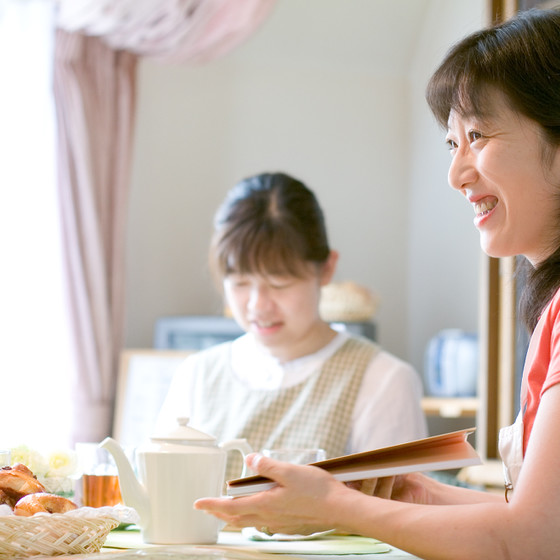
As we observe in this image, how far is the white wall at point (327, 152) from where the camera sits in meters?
3.48

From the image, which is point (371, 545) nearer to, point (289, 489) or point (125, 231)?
point (289, 489)

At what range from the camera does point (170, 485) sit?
1.09m

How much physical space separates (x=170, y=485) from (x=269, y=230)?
82 centimetres

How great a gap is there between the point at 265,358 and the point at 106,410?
1452 mm

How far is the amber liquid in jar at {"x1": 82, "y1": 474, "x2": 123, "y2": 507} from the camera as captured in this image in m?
1.26

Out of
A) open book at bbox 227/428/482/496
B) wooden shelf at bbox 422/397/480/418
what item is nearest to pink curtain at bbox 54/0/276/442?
wooden shelf at bbox 422/397/480/418

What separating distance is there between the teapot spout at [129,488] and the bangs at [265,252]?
0.76 metres

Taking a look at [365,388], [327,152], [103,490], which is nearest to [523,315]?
[103,490]

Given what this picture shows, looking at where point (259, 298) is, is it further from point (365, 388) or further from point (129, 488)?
point (129, 488)

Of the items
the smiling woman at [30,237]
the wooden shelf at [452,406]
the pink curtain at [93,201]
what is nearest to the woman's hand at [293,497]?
the wooden shelf at [452,406]

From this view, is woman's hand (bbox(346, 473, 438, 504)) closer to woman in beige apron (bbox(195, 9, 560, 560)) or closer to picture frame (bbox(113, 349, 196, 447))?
woman in beige apron (bbox(195, 9, 560, 560))

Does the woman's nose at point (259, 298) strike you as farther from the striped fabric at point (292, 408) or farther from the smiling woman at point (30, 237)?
the smiling woman at point (30, 237)

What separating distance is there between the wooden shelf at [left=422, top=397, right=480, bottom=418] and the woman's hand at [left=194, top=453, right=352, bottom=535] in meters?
2.01

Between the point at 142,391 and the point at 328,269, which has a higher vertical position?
the point at 328,269
